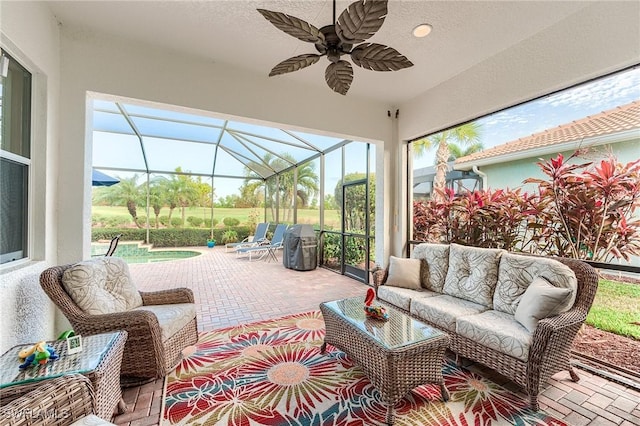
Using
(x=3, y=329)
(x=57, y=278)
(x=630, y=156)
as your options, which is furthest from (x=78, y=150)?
(x=630, y=156)

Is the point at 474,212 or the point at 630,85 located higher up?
the point at 630,85

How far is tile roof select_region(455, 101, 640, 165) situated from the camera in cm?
235

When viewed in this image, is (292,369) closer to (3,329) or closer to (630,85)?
(3,329)

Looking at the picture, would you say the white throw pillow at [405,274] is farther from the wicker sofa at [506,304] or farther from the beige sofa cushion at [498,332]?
the beige sofa cushion at [498,332]

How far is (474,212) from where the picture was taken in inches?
139

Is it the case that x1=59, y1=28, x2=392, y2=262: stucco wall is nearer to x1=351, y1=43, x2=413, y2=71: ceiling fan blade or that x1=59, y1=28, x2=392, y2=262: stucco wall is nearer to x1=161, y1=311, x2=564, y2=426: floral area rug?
x1=161, y1=311, x2=564, y2=426: floral area rug

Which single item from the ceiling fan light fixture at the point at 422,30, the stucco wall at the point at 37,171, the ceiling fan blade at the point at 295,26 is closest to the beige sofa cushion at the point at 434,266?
the ceiling fan light fixture at the point at 422,30

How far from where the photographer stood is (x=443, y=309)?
257 centimetres

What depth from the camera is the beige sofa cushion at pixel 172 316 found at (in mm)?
2174

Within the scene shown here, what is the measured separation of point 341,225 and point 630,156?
4.58 meters

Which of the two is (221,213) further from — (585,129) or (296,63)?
(585,129)

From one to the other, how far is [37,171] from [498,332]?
4.20 metres

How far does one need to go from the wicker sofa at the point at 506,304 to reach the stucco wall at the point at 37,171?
11.0 feet

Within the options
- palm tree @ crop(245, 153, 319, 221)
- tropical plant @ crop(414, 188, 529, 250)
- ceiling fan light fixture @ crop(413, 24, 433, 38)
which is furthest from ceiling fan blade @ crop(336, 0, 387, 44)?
palm tree @ crop(245, 153, 319, 221)
